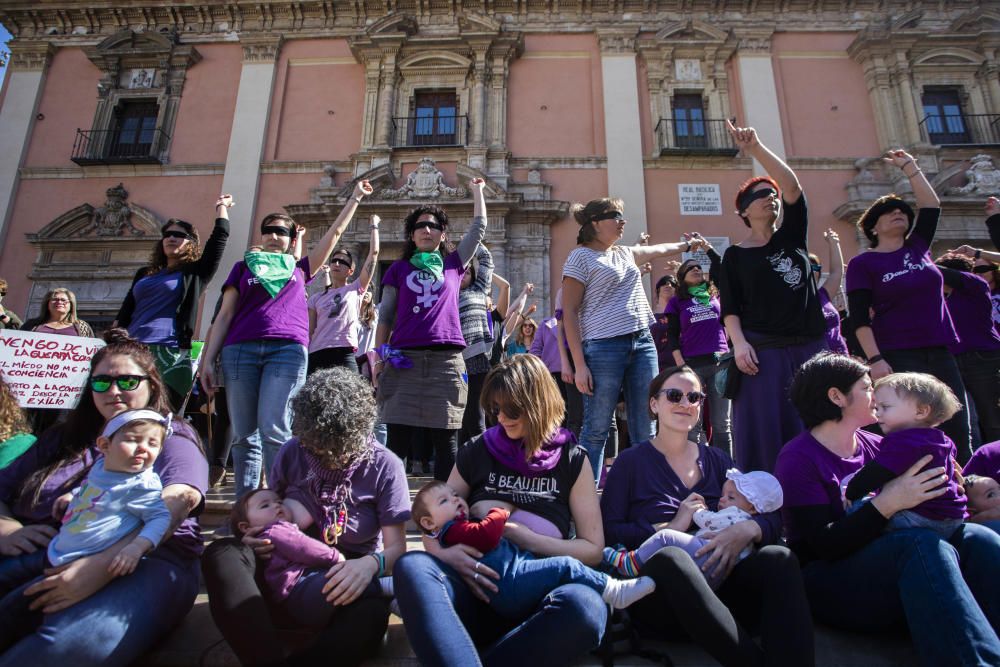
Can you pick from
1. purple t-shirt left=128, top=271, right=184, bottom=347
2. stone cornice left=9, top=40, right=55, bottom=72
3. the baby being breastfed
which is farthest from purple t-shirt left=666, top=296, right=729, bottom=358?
stone cornice left=9, top=40, right=55, bottom=72

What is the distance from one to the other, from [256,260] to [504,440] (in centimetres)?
201

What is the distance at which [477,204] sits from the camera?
3.65 metres

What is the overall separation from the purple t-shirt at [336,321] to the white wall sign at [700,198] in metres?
8.62

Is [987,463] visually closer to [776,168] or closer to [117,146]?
[776,168]

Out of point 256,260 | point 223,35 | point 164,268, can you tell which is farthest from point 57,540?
point 223,35

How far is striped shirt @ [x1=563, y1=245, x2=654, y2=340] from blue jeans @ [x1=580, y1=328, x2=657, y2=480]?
0.07 metres

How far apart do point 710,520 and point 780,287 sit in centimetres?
136

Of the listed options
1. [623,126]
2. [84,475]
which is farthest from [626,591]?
[623,126]

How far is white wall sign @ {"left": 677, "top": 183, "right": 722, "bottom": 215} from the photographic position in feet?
36.7

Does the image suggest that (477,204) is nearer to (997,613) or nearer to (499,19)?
(997,613)

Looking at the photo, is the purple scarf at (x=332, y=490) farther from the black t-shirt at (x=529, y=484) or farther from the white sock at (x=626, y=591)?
the white sock at (x=626, y=591)

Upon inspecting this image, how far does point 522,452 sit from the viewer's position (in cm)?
222

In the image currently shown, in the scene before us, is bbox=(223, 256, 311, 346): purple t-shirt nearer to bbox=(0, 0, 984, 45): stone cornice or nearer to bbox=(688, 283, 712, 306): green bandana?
bbox=(688, 283, 712, 306): green bandana

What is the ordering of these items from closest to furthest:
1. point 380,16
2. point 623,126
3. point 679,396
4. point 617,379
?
point 679,396 < point 617,379 < point 623,126 < point 380,16
